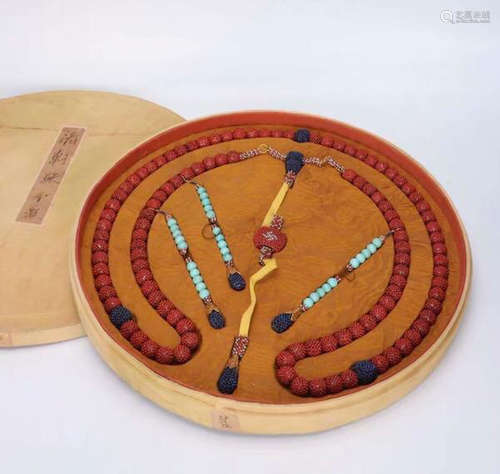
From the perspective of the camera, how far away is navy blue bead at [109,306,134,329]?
4.22 ft

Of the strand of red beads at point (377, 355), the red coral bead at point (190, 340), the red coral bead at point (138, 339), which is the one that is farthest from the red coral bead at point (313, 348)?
the red coral bead at point (138, 339)

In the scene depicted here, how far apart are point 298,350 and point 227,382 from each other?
163mm

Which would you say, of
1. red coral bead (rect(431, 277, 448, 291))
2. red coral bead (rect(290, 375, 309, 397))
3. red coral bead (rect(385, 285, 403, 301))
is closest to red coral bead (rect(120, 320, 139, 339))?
red coral bead (rect(290, 375, 309, 397))

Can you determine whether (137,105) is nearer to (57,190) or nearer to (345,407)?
(57,190)

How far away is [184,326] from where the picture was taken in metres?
1.29

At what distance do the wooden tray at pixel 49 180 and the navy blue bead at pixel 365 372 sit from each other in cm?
61

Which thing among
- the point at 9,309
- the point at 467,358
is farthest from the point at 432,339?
the point at 9,309

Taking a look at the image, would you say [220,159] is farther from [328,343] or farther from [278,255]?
[328,343]

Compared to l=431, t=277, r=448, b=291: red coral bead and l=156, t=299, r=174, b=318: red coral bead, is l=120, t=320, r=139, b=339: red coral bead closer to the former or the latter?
l=156, t=299, r=174, b=318: red coral bead

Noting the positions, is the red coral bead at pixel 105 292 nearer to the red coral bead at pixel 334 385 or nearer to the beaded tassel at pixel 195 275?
the beaded tassel at pixel 195 275

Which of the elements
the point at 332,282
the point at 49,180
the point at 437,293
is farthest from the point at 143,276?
the point at 437,293

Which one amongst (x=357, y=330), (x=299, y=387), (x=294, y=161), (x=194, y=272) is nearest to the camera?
(x=299, y=387)

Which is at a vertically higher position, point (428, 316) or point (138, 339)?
point (428, 316)

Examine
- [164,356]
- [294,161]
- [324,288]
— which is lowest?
[164,356]
